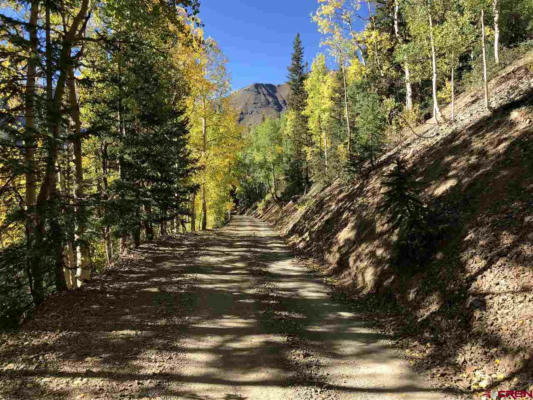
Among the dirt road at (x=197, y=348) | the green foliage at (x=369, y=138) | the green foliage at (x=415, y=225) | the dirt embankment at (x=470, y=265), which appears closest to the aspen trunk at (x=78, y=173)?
the dirt road at (x=197, y=348)

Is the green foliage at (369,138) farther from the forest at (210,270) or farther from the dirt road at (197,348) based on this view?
the dirt road at (197,348)

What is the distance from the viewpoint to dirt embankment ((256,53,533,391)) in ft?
20.1

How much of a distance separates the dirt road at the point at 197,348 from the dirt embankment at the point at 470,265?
1038 millimetres

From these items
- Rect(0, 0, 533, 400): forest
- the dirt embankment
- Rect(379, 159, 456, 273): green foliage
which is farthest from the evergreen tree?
Rect(379, 159, 456, 273): green foliage

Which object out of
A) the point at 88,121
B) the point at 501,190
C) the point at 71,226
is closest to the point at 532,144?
the point at 501,190

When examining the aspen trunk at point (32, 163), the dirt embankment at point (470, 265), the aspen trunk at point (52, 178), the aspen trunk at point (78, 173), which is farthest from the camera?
the aspen trunk at point (78, 173)

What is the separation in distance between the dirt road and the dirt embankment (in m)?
1.04

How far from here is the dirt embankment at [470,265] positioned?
6.12m

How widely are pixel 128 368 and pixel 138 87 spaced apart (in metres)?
14.0

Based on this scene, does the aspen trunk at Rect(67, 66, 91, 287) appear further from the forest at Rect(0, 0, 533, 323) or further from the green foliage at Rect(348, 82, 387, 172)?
the green foliage at Rect(348, 82, 387, 172)

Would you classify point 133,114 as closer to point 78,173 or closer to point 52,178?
point 78,173

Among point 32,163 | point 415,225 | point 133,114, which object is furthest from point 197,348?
point 133,114

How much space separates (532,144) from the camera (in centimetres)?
954

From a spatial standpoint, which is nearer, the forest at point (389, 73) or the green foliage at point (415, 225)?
the green foliage at point (415, 225)
